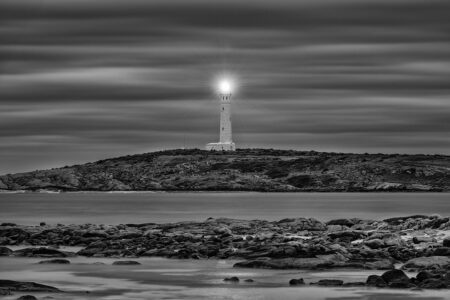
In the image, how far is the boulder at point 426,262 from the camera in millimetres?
33963

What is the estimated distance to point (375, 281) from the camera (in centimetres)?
3105

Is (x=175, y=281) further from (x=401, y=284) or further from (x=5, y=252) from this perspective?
(x=5, y=252)

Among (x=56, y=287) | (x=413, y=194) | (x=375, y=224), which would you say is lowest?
(x=56, y=287)

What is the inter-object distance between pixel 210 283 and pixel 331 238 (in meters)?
13.3

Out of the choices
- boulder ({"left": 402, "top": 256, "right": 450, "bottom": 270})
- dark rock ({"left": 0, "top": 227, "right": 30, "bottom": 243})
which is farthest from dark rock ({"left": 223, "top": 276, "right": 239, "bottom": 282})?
dark rock ({"left": 0, "top": 227, "right": 30, "bottom": 243})

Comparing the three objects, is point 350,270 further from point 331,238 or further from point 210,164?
point 210,164

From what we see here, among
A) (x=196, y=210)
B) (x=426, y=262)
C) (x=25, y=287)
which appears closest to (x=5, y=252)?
(x=25, y=287)

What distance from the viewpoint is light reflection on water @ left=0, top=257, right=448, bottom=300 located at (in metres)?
29.6

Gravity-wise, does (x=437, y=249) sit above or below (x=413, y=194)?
below

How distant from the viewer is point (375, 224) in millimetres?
54188

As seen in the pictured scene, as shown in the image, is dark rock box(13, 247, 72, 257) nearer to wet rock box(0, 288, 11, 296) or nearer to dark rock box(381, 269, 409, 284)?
wet rock box(0, 288, 11, 296)

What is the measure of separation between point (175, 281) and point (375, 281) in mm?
6496

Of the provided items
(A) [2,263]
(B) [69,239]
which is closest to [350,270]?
(A) [2,263]

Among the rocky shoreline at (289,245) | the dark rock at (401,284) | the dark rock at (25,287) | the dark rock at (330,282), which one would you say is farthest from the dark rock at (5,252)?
the dark rock at (401,284)
